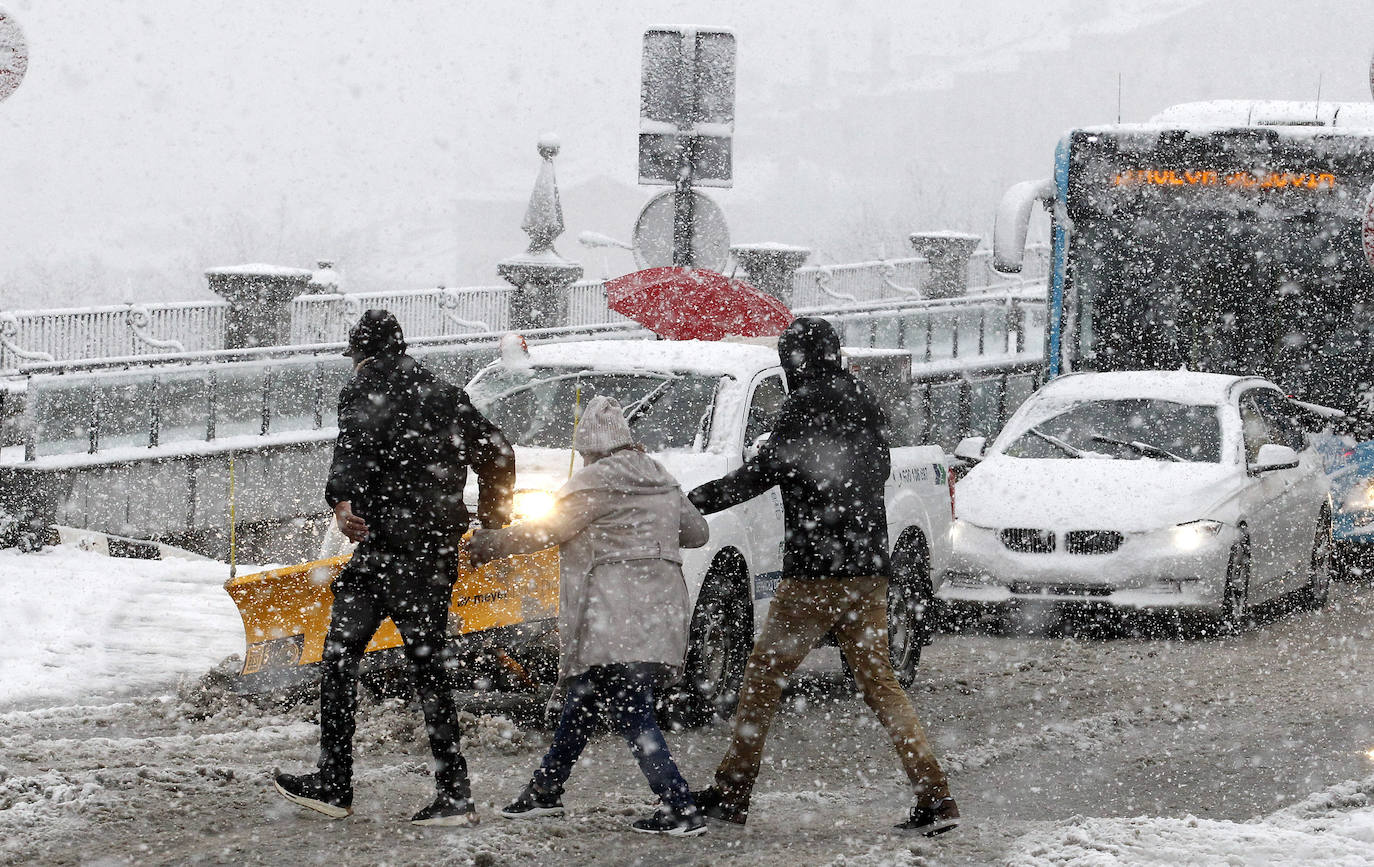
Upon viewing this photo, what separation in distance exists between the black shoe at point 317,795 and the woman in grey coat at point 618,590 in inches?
22.1

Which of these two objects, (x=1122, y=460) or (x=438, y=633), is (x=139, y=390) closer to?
(x=1122, y=460)

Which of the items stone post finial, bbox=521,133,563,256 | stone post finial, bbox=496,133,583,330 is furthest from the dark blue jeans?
stone post finial, bbox=521,133,563,256

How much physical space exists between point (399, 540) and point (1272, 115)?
10.8 metres

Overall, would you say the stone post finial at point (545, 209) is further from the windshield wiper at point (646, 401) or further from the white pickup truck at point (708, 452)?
the windshield wiper at point (646, 401)

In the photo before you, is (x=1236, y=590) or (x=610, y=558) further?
(x=1236, y=590)

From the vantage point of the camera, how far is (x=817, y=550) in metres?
6.71

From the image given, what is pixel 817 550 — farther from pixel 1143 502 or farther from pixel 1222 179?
pixel 1222 179

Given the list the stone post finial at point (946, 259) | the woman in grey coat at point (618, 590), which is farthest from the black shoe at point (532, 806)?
the stone post finial at point (946, 259)

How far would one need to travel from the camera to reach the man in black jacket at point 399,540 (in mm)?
6559

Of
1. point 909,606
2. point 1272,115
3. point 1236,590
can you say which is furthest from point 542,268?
point 909,606

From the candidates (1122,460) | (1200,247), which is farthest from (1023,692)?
(1200,247)

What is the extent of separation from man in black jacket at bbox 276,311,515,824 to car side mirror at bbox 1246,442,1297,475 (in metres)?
7.16

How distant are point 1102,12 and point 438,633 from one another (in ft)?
515

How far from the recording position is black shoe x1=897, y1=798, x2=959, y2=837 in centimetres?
660
